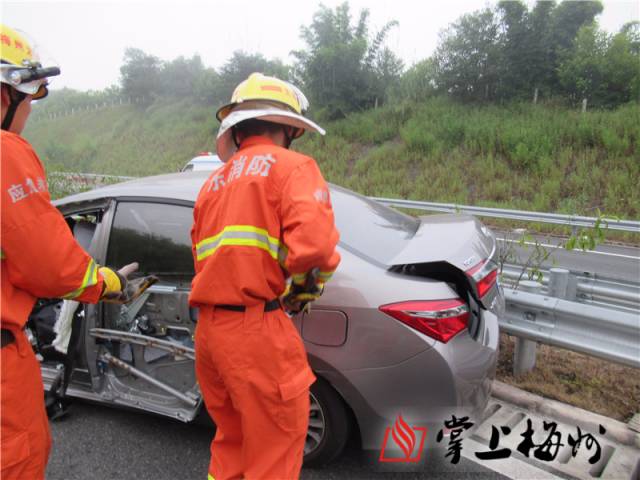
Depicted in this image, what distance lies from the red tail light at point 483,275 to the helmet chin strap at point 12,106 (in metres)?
1.99

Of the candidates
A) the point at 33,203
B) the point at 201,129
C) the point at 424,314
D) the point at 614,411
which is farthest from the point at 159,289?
the point at 201,129

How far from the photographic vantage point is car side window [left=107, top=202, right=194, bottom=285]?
2.61 m

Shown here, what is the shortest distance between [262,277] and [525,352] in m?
2.25

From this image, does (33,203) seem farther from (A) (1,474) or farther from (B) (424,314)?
(B) (424,314)

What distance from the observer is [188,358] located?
2506mm

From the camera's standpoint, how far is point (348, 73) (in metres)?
23.4

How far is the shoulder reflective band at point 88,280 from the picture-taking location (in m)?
1.69

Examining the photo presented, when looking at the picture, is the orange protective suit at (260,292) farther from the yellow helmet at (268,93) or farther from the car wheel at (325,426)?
the car wheel at (325,426)

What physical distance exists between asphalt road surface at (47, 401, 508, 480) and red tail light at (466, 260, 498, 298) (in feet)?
3.06

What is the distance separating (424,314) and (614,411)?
5.18 ft

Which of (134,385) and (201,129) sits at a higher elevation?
(201,129)

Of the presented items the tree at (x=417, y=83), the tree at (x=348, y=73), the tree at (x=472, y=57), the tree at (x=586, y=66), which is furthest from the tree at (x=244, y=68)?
the tree at (x=586, y=66)

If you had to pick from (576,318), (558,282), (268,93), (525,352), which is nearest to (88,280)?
(268,93)

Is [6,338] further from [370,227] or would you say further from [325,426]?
[370,227]
